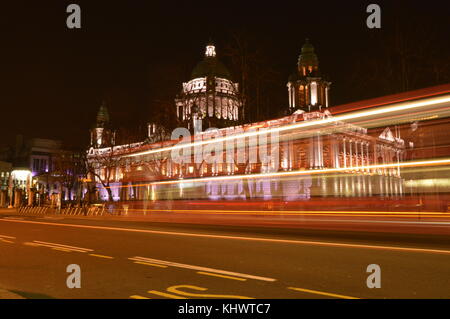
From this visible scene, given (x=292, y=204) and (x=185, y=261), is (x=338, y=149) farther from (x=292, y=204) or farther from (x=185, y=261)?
(x=185, y=261)

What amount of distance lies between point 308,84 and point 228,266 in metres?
85.2

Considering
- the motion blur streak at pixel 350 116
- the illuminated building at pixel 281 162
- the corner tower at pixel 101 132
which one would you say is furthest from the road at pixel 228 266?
the corner tower at pixel 101 132

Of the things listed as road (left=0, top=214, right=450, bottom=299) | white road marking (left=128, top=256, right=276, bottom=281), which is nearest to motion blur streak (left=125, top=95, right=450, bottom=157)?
road (left=0, top=214, right=450, bottom=299)

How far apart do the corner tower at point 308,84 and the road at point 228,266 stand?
3074 inches

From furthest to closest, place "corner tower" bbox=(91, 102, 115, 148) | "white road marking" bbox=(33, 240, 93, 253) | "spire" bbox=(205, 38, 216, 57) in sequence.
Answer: "spire" bbox=(205, 38, 216, 57) < "corner tower" bbox=(91, 102, 115, 148) < "white road marking" bbox=(33, 240, 93, 253)

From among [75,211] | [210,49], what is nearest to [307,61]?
[210,49]

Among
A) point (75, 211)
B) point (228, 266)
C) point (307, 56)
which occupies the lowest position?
point (228, 266)

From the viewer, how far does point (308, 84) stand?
90.1 metres

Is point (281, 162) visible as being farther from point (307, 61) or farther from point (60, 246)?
point (307, 61)

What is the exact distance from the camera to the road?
628 cm

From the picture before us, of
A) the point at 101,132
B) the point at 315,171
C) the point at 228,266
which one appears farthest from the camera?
the point at 101,132

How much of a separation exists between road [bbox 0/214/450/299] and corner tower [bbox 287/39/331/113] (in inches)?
3074

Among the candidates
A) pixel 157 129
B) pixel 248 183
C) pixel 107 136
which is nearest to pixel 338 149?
pixel 248 183

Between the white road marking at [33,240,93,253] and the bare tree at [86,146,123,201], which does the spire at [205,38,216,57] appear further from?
the white road marking at [33,240,93,253]
